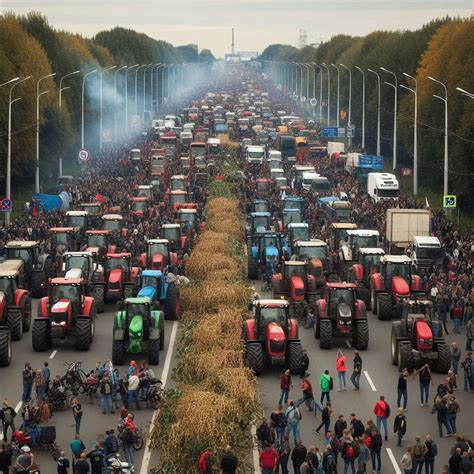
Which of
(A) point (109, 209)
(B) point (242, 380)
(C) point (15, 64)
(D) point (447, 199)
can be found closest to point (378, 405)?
(B) point (242, 380)

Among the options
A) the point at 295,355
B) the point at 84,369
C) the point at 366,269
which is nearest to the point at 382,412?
the point at 295,355

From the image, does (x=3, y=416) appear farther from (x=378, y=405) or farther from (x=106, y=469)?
(x=378, y=405)

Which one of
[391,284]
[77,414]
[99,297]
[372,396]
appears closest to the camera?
[77,414]

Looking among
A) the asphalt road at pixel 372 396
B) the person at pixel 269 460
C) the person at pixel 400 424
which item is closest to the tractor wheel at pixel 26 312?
the asphalt road at pixel 372 396

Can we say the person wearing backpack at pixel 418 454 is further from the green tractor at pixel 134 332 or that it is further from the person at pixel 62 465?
the green tractor at pixel 134 332

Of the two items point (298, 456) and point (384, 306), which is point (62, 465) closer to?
point (298, 456)

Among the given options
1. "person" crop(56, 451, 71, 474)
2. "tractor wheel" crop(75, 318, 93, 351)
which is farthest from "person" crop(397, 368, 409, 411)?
"tractor wheel" crop(75, 318, 93, 351)
